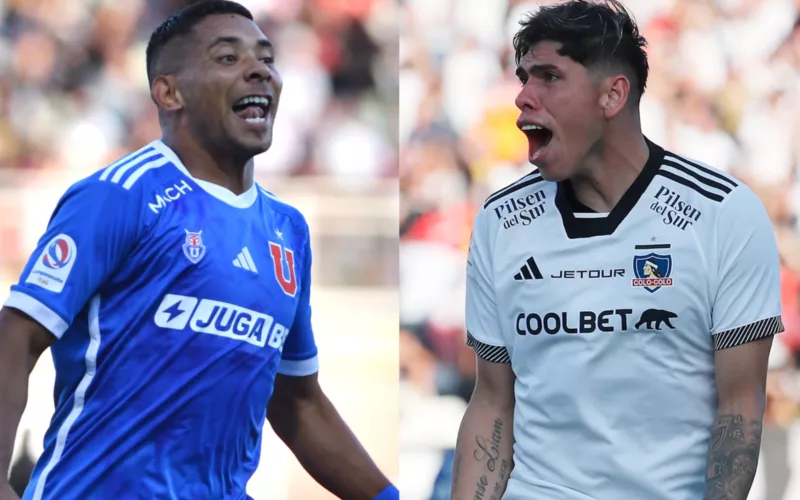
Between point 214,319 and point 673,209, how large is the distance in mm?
1107

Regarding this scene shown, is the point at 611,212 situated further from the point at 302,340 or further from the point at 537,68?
the point at 302,340

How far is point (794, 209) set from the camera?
270 inches

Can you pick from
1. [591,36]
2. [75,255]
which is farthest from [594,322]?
[75,255]

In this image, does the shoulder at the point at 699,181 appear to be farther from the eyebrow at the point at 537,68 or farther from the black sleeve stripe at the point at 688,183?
the eyebrow at the point at 537,68

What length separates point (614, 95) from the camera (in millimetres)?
2650

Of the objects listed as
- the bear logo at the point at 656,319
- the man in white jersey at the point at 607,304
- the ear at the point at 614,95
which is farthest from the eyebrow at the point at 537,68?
the bear logo at the point at 656,319

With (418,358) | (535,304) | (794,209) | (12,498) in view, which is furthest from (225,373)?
(794,209)

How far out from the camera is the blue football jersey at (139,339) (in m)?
2.51

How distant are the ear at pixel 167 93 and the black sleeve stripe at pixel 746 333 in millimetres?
1486

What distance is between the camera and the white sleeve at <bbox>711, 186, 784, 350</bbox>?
2414 millimetres

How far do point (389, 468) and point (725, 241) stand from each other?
15.6 ft

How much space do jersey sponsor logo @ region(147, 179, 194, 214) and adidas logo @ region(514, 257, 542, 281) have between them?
0.84 meters

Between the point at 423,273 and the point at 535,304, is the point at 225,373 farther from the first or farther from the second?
the point at 423,273

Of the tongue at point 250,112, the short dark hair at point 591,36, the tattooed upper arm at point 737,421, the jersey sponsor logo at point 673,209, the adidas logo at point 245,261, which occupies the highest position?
the short dark hair at point 591,36
